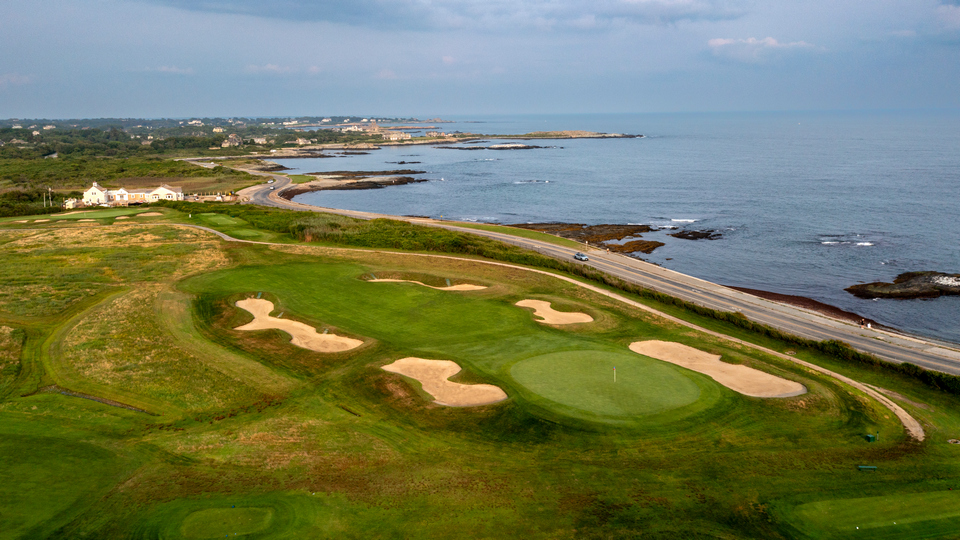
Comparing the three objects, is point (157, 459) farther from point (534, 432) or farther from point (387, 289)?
point (387, 289)

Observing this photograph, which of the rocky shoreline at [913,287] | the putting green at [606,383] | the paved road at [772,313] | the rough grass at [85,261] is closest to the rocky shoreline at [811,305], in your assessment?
the paved road at [772,313]

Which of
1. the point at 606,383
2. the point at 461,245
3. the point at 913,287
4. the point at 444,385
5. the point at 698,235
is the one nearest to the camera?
the point at 606,383

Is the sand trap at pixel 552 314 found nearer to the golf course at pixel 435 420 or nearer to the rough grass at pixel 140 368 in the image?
the golf course at pixel 435 420

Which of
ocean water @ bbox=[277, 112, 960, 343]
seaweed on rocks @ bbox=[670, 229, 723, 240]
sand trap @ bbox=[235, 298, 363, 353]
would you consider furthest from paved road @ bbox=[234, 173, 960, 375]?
sand trap @ bbox=[235, 298, 363, 353]

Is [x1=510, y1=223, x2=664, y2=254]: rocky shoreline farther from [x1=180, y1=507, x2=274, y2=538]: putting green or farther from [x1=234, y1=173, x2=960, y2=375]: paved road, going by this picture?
[x1=180, y1=507, x2=274, y2=538]: putting green

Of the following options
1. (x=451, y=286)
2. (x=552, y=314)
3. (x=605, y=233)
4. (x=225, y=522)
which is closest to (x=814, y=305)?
(x=552, y=314)

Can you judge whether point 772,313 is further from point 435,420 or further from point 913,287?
point 435,420

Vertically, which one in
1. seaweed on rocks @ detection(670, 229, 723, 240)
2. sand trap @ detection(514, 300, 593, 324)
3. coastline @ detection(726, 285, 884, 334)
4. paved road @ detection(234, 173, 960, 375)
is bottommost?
coastline @ detection(726, 285, 884, 334)
